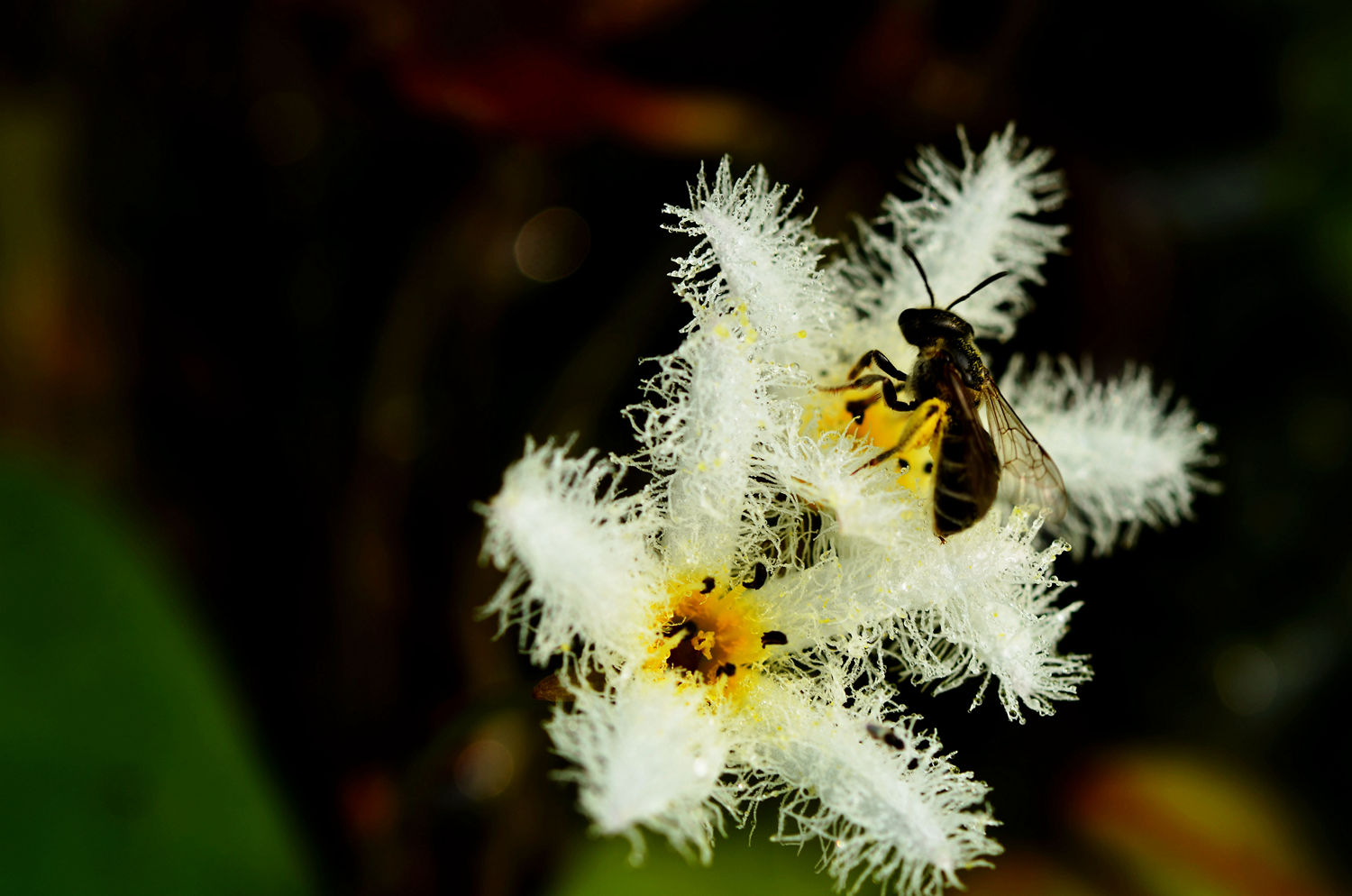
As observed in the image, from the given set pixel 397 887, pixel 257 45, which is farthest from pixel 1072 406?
pixel 257 45

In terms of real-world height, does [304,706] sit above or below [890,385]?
below

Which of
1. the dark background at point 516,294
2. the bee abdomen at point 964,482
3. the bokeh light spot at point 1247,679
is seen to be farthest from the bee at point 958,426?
the bokeh light spot at point 1247,679

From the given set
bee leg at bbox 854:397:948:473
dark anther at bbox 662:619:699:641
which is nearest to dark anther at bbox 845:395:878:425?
bee leg at bbox 854:397:948:473

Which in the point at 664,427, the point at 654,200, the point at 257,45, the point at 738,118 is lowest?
A: the point at 664,427

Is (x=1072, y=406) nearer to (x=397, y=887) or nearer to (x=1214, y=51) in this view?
(x=1214, y=51)

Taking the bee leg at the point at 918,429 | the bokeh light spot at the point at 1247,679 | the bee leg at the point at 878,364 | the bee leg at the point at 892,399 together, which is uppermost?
the bokeh light spot at the point at 1247,679

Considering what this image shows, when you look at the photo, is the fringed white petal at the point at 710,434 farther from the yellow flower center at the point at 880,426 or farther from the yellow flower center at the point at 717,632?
the yellow flower center at the point at 880,426

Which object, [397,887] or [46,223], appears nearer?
[397,887]

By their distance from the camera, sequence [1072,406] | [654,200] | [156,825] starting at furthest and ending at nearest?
[654,200]
[156,825]
[1072,406]
